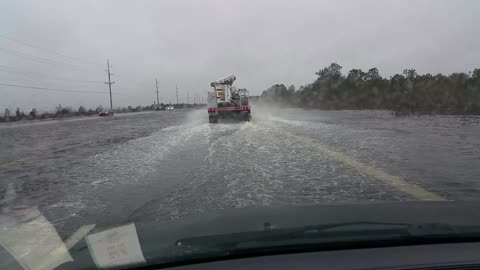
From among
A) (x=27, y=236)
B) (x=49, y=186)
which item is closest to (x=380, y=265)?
(x=27, y=236)

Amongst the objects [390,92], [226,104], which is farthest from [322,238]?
[390,92]

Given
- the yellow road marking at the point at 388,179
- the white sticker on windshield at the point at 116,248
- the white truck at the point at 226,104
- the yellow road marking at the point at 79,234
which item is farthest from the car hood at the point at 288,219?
the white truck at the point at 226,104

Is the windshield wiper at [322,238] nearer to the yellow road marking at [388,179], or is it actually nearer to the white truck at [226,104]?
the yellow road marking at [388,179]

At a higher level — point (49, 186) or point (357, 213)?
point (357, 213)

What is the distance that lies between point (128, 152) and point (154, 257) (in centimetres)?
1133

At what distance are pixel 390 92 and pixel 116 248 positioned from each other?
226 feet

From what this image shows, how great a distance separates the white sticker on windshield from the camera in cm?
240

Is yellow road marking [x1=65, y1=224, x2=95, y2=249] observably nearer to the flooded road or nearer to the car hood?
the flooded road

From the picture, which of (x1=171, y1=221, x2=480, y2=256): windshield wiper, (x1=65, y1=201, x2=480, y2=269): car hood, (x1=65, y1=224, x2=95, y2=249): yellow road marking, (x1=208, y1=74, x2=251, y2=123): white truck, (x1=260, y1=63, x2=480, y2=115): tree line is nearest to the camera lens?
(x1=171, y1=221, x2=480, y2=256): windshield wiper

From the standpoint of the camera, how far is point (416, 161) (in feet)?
33.0

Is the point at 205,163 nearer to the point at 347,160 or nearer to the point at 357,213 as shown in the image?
the point at 347,160

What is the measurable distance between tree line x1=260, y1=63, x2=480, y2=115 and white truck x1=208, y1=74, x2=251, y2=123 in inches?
612

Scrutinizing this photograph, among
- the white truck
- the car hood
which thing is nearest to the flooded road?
the car hood

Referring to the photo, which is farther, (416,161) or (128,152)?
(128,152)
